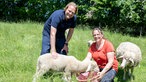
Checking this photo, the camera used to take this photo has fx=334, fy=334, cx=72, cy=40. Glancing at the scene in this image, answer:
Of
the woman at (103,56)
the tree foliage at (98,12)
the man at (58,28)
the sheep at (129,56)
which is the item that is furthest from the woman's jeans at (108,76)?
the tree foliage at (98,12)

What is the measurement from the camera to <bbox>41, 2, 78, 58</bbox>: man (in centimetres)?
636

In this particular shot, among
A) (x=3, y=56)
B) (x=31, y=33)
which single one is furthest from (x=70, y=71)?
(x=31, y=33)

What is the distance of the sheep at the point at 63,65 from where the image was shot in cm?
631

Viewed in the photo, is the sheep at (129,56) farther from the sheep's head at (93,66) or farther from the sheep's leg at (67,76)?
the sheep's leg at (67,76)

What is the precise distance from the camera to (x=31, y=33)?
39.2ft

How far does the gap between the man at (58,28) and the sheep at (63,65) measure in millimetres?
129

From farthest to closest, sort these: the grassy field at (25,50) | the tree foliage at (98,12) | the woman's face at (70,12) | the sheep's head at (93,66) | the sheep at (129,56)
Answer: the tree foliage at (98,12) < the sheep at (129,56) < the grassy field at (25,50) < the sheep's head at (93,66) < the woman's face at (70,12)

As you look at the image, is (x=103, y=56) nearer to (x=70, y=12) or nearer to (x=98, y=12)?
(x=70, y=12)

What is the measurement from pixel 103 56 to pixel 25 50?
3.67m

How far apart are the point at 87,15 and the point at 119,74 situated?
10926 millimetres

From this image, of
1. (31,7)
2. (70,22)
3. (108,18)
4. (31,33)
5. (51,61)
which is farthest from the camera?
(31,7)

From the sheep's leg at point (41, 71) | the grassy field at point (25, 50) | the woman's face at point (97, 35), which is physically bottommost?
the grassy field at point (25, 50)

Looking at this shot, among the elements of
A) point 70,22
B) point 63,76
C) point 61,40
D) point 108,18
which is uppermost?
point 70,22

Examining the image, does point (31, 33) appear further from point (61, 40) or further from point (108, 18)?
point (108, 18)
